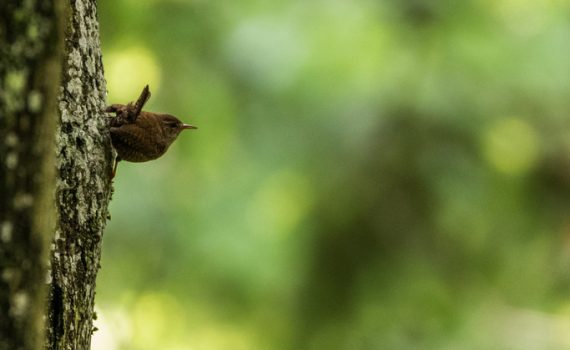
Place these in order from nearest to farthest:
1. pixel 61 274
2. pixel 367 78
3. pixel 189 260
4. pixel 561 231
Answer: pixel 61 274
pixel 367 78
pixel 189 260
pixel 561 231

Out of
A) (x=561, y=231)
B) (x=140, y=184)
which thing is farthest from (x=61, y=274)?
(x=561, y=231)

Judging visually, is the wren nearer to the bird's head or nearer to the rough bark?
the bird's head

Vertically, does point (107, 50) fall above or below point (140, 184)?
above

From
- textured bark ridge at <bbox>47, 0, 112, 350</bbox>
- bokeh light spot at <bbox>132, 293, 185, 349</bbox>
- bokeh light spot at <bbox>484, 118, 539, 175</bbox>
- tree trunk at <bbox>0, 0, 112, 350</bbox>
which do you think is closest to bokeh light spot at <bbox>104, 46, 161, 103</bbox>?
bokeh light spot at <bbox>132, 293, 185, 349</bbox>

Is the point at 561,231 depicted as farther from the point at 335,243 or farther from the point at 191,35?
the point at 191,35

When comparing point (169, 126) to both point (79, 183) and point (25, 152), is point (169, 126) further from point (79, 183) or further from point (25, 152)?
point (25, 152)

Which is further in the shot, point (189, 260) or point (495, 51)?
point (189, 260)

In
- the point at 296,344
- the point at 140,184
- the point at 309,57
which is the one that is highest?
the point at 309,57

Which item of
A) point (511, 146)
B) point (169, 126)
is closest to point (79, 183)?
point (169, 126)
